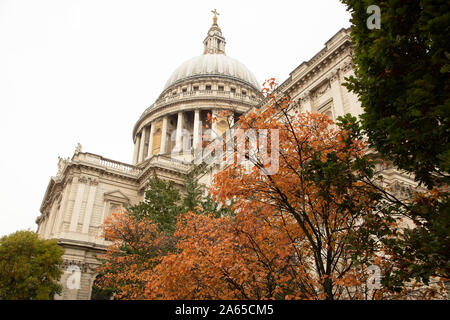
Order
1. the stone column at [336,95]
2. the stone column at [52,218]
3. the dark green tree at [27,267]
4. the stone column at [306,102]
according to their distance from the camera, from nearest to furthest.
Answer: the stone column at [336,95]
the stone column at [306,102]
the dark green tree at [27,267]
the stone column at [52,218]

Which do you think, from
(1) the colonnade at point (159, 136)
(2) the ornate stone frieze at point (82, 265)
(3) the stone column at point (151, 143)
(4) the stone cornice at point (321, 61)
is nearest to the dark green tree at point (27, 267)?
(2) the ornate stone frieze at point (82, 265)

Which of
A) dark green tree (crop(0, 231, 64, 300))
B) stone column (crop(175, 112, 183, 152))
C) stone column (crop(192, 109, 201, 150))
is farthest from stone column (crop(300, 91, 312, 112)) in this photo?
stone column (crop(175, 112, 183, 152))

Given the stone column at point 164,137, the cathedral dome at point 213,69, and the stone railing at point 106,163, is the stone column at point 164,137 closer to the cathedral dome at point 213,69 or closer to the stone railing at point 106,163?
the stone railing at point 106,163

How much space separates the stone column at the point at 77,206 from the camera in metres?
30.8

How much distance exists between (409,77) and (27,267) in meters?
25.7

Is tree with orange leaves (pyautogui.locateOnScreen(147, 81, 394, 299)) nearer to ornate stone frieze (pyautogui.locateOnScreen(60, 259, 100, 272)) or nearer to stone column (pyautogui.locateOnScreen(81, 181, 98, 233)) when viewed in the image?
ornate stone frieze (pyautogui.locateOnScreen(60, 259, 100, 272))

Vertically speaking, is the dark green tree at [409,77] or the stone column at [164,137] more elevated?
the stone column at [164,137]

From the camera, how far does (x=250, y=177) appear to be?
875 cm

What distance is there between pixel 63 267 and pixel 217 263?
24.9 metres

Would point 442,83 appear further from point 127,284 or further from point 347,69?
point 127,284

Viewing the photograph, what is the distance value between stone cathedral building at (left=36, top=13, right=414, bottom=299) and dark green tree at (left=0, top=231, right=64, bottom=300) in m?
3.83

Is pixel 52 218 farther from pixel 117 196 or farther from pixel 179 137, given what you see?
pixel 179 137

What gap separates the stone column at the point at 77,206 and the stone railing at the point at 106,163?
86.5 inches

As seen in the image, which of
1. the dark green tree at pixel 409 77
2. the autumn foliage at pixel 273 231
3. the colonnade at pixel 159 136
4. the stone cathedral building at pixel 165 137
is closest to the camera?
the dark green tree at pixel 409 77
